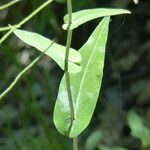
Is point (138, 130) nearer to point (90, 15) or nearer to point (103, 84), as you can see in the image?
point (103, 84)

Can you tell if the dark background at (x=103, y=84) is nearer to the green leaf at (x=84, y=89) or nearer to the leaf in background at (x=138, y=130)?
the leaf in background at (x=138, y=130)

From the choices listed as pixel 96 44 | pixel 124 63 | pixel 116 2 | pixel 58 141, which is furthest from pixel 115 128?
pixel 96 44

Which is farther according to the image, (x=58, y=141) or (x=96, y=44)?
(x=58, y=141)

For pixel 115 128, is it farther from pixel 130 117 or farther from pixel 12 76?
pixel 130 117

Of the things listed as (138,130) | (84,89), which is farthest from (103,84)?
(84,89)

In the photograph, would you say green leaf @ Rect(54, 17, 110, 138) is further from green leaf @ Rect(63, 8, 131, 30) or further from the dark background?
the dark background

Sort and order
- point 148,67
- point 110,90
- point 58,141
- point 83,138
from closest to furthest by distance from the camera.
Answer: point 58,141 → point 83,138 → point 110,90 → point 148,67
